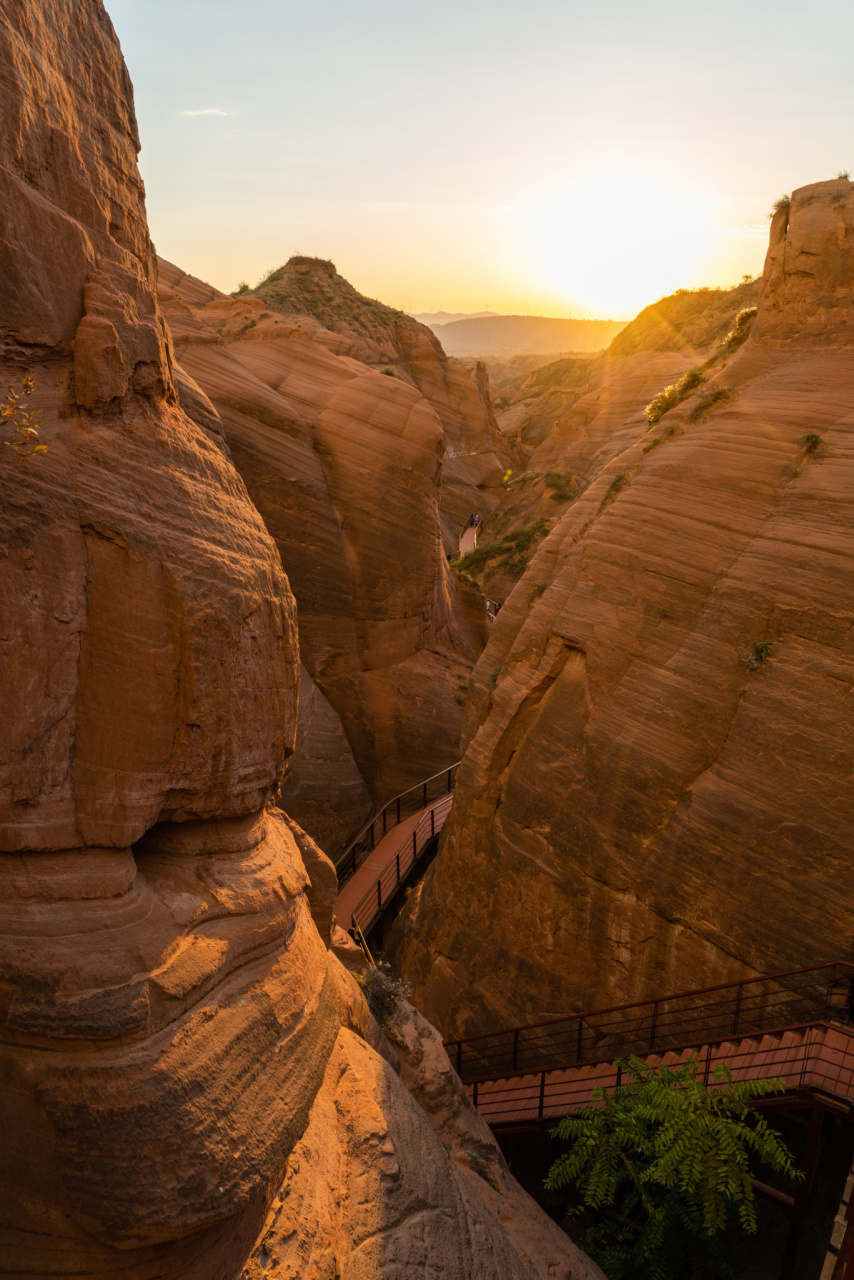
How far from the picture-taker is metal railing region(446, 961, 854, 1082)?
798cm

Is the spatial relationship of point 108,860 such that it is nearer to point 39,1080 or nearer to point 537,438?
point 39,1080

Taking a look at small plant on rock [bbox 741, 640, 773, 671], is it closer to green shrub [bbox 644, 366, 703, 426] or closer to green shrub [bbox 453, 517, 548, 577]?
green shrub [bbox 644, 366, 703, 426]

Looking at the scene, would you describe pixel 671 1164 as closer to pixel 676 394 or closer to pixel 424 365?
pixel 676 394

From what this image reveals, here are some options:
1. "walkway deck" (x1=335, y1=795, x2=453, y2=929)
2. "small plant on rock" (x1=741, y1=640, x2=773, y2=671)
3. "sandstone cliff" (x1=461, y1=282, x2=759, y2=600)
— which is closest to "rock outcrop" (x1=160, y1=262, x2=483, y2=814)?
"walkway deck" (x1=335, y1=795, x2=453, y2=929)

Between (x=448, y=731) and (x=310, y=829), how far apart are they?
4.18 m

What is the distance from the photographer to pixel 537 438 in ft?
175

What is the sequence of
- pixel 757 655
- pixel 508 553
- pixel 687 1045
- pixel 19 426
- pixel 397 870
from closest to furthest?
pixel 19 426 < pixel 687 1045 < pixel 757 655 < pixel 397 870 < pixel 508 553

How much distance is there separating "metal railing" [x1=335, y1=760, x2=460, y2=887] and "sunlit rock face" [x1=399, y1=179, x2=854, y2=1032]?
389cm

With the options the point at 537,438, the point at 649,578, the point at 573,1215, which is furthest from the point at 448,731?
the point at 537,438

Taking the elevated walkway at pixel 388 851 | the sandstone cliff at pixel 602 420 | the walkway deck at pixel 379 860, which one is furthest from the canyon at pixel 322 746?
the sandstone cliff at pixel 602 420

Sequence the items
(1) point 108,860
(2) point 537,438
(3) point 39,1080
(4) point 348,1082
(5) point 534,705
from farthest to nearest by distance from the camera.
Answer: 1. (2) point 537,438
2. (5) point 534,705
3. (4) point 348,1082
4. (1) point 108,860
5. (3) point 39,1080

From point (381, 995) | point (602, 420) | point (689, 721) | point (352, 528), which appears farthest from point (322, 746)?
point (602, 420)

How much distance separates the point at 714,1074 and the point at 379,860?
8.80 meters

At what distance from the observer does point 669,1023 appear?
891cm
